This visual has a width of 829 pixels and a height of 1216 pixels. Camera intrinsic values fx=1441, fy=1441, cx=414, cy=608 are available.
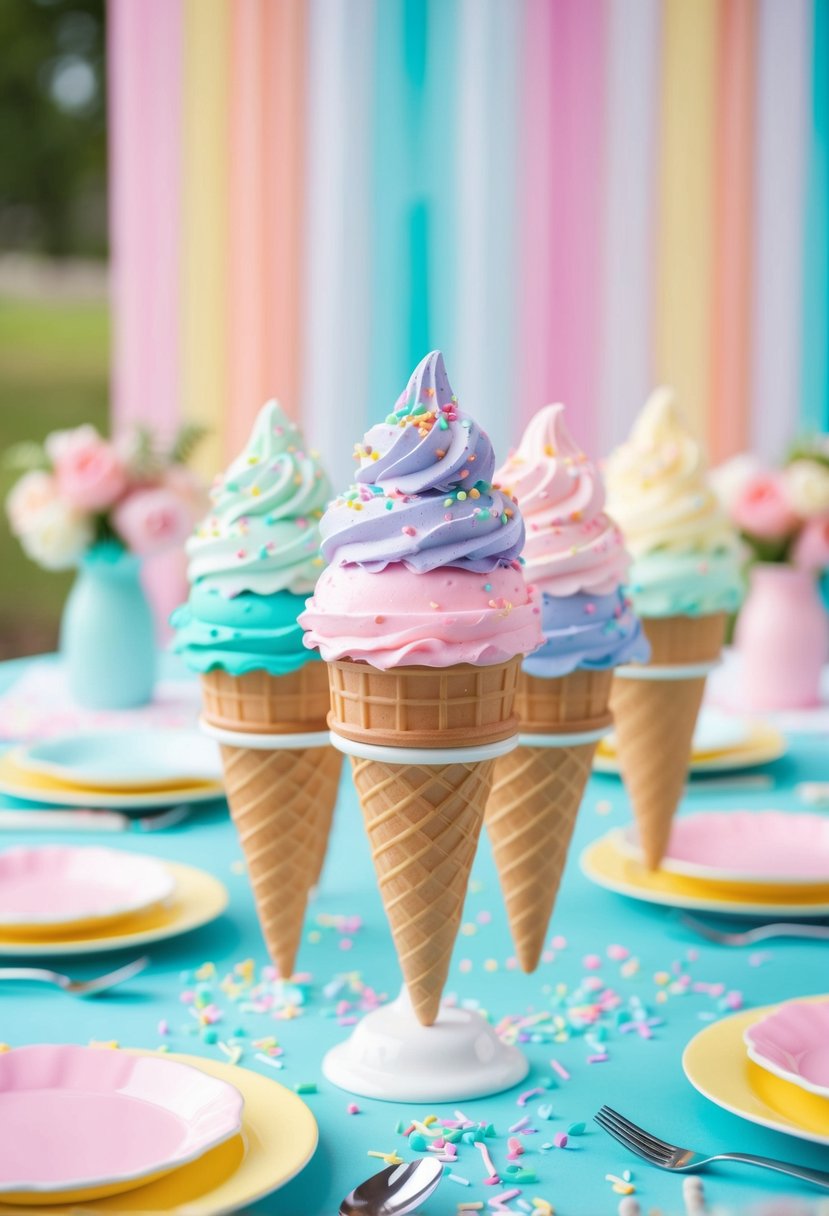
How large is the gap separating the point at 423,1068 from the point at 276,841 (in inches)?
16.5

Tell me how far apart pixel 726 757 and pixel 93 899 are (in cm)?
136

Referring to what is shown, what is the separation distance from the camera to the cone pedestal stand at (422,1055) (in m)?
1.52

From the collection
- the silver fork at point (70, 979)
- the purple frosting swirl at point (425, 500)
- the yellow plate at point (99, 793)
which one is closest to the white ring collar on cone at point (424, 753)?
the purple frosting swirl at point (425, 500)

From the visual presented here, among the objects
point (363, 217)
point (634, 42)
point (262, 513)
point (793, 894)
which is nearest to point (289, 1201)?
point (262, 513)

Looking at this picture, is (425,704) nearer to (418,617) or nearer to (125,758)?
(418,617)

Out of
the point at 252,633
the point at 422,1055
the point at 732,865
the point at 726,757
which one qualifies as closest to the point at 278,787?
the point at 252,633

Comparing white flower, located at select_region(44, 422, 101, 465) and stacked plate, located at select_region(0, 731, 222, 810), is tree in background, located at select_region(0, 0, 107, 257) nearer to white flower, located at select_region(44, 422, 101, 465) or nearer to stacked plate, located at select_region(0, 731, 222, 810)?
white flower, located at select_region(44, 422, 101, 465)

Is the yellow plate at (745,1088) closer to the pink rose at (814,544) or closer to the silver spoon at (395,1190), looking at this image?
the silver spoon at (395,1190)

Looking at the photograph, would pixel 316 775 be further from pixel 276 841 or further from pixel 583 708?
pixel 583 708

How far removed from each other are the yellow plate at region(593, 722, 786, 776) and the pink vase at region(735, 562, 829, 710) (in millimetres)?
445

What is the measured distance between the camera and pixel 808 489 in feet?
10.8

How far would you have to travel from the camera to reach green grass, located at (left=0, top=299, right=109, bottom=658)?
976cm

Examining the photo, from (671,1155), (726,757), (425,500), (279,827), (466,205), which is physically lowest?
(726,757)

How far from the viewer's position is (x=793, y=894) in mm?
2074
